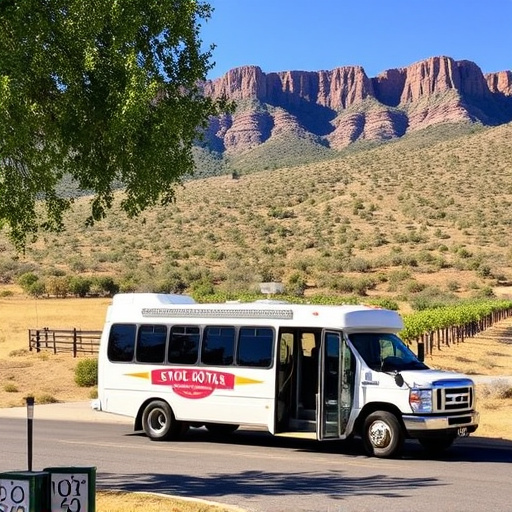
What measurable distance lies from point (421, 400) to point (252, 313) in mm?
3734

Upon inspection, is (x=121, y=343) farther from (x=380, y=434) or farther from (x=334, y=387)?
(x=380, y=434)

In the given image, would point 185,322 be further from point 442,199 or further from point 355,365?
point 442,199

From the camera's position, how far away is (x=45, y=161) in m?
12.9

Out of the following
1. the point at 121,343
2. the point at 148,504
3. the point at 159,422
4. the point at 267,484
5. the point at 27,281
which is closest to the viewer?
the point at 148,504

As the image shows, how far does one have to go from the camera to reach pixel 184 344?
1838 centimetres

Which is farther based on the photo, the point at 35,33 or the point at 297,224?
the point at 297,224

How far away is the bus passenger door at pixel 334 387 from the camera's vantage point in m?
16.0

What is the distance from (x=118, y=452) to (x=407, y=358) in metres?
5.58

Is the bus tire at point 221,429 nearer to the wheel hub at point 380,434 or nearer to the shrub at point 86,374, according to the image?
the wheel hub at point 380,434

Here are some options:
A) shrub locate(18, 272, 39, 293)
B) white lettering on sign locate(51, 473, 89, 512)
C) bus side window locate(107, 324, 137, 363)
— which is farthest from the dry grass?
shrub locate(18, 272, 39, 293)

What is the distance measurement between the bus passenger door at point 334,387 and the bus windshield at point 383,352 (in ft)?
0.98

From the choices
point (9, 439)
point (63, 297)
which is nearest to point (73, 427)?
point (9, 439)

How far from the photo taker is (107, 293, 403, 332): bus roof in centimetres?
1655

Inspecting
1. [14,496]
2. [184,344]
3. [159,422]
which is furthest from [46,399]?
[14,496]
